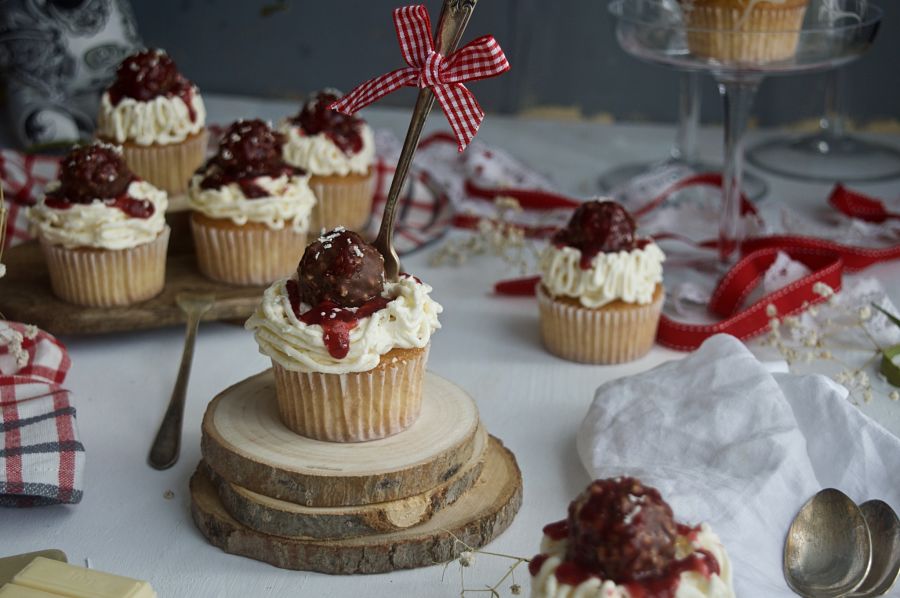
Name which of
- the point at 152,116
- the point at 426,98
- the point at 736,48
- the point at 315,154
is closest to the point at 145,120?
the point at 152,116

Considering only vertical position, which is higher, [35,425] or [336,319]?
[336,319]

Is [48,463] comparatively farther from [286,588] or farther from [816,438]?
[816,438]

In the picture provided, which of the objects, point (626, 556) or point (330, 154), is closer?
point (626, 556)

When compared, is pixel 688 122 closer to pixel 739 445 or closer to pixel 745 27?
pixel 745 27

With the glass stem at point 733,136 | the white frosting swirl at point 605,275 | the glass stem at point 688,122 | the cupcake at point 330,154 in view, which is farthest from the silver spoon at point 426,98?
the glass stem at point 688,122

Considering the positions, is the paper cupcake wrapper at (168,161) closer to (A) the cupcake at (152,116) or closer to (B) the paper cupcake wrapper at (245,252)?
(A) the cupcake at (152,116)

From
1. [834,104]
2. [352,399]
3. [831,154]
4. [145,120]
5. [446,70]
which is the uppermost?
[446,70]

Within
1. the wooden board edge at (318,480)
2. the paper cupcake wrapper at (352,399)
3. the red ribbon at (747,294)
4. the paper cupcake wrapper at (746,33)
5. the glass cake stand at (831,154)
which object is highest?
the paper cupcake wrapper at (746,33)

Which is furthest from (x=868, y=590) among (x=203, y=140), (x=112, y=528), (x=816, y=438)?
(x=203, y=140)
